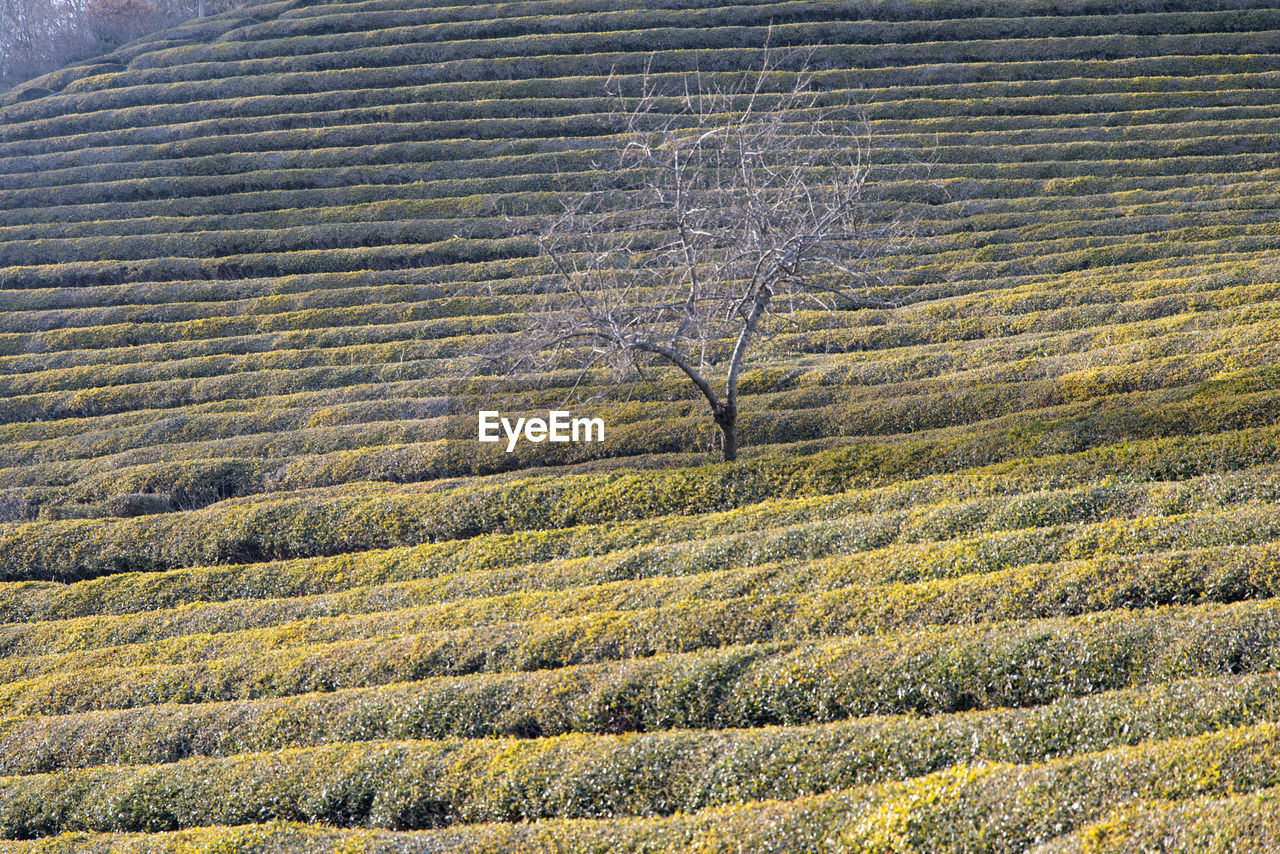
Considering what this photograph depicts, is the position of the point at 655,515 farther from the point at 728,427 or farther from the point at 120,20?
the point at 120,20

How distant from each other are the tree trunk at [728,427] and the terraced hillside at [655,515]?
52 centimetres

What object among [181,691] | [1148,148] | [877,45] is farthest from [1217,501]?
[877,45]

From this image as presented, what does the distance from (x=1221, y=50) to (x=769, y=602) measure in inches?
2253

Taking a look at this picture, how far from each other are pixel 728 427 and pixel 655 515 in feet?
9.59

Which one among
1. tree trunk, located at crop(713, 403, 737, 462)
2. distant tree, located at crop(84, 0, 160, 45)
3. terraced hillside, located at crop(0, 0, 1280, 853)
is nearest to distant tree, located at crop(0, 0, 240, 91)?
distant tree, located at crop(84, 0, 160, 45)

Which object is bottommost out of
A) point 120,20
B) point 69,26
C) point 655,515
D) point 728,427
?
point 655,515

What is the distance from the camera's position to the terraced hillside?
476 inches

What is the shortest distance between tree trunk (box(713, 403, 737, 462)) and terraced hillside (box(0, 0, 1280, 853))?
1.70 ft

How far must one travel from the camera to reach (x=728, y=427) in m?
23.3

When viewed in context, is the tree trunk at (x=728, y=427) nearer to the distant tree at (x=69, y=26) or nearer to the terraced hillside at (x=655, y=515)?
the terraced hillside at (x=655, y=515)

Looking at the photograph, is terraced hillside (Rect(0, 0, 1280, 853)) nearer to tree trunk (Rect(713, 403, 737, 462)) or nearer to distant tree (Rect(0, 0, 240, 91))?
tree trunk (Rect(713, 403, 737, 462))

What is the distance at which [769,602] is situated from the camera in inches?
648

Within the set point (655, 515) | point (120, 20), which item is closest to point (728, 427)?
point (655, 515)

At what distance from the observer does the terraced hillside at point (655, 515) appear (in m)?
12.1
